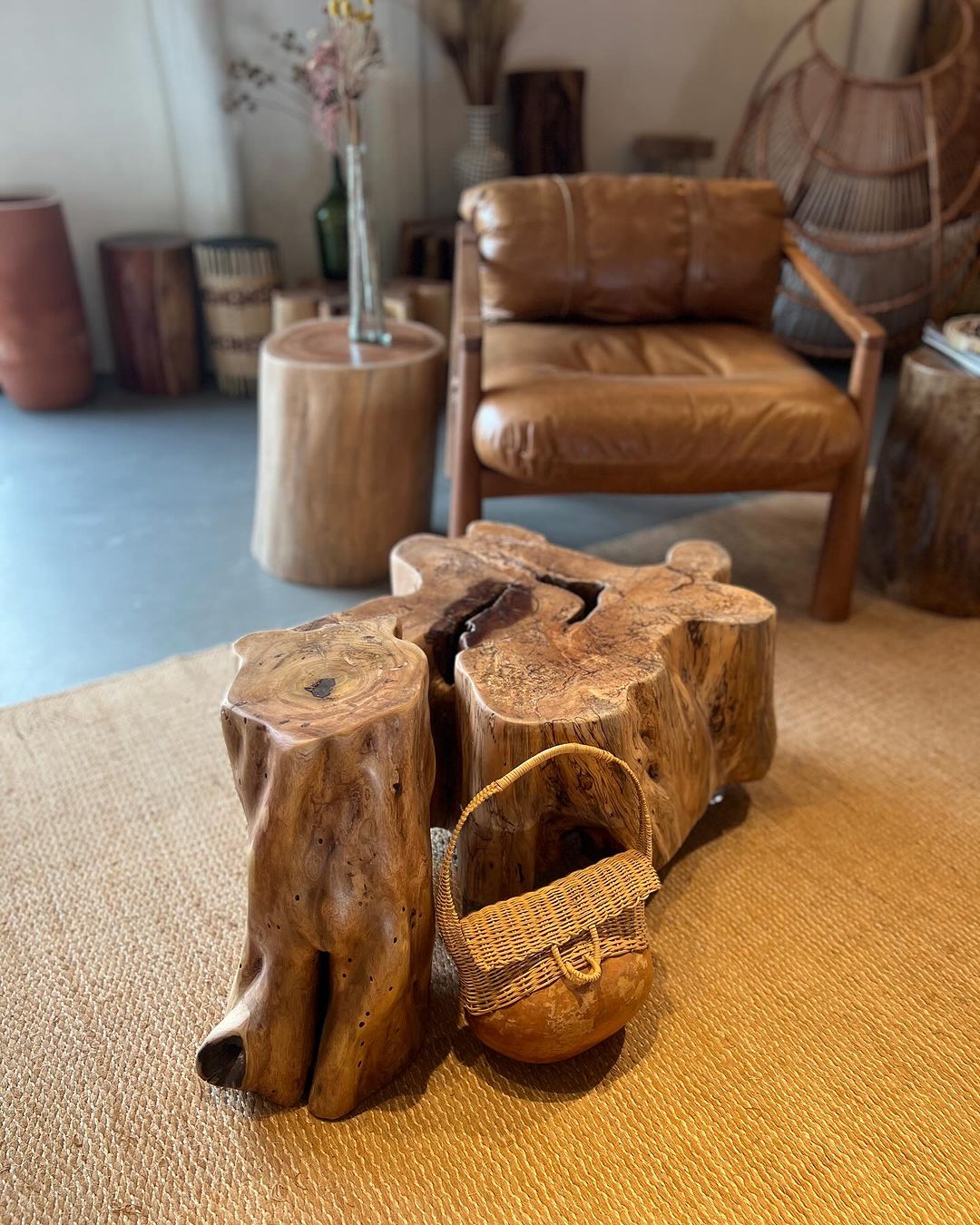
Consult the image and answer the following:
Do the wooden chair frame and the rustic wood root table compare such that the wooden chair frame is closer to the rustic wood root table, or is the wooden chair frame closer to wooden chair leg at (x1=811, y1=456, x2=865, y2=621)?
wooden chair leg at (x1=811, y1=456, x2=865, y2=621)

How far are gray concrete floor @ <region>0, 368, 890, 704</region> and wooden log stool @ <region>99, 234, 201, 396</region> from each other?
102mm

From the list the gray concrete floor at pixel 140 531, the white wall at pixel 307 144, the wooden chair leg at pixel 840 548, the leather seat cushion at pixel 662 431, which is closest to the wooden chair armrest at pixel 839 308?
the leather seat cushion at pixel 662 431

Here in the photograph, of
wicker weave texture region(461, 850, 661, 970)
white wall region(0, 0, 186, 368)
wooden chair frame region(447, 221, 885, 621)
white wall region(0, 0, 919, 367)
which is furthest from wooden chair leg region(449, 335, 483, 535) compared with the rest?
white wall region(0, 0, 186, 368)

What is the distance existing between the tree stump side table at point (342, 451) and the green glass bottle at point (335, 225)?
38.9 inches

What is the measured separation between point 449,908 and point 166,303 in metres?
2.87

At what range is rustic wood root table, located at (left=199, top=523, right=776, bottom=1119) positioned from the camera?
43.2 inches

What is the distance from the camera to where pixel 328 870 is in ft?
3.63

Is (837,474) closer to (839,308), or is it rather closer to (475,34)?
(839,308)

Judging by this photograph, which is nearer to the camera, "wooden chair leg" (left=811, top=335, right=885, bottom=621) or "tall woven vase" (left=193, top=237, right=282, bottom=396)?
"wooden chair leg" (left=811, top=335, right=885, bottom=621)

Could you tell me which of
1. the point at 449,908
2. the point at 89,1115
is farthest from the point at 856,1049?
the point at 89,1115

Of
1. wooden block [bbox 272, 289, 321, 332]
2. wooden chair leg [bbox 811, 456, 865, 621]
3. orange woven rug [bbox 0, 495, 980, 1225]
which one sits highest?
wooden block [bbox 272, 289, 321, 332]

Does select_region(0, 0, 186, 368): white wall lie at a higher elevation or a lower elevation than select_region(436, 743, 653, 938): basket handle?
higher

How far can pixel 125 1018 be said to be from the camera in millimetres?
1318

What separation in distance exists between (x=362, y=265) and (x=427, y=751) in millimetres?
1496
